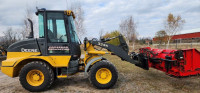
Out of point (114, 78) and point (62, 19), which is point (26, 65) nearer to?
point (62, 19)

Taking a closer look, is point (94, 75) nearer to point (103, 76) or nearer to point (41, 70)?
point (103, 76)

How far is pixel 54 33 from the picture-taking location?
4.36 m

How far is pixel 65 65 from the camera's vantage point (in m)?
4.33

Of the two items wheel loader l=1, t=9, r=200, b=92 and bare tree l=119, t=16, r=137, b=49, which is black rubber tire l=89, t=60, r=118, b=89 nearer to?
wheel loader l=1, t=9, r=200, b=92

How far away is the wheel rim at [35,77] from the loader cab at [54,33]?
66cm

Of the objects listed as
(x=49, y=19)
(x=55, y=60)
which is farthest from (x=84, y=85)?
(x=49, y=19)

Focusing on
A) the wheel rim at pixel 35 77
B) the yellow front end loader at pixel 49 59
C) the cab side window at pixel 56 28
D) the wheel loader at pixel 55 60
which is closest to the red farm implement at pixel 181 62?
the wheel loader at pixel 55 60

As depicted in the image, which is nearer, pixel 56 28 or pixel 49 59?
pixel 49 59

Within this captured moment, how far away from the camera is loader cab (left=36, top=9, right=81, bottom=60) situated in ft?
14.1

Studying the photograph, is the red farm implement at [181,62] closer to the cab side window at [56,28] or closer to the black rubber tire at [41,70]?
the cab side window at [56,28]

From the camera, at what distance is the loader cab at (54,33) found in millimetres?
4309

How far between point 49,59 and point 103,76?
1830mm

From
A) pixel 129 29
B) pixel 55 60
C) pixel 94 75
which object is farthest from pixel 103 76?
pixel 129 29

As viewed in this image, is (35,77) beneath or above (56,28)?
beneath
